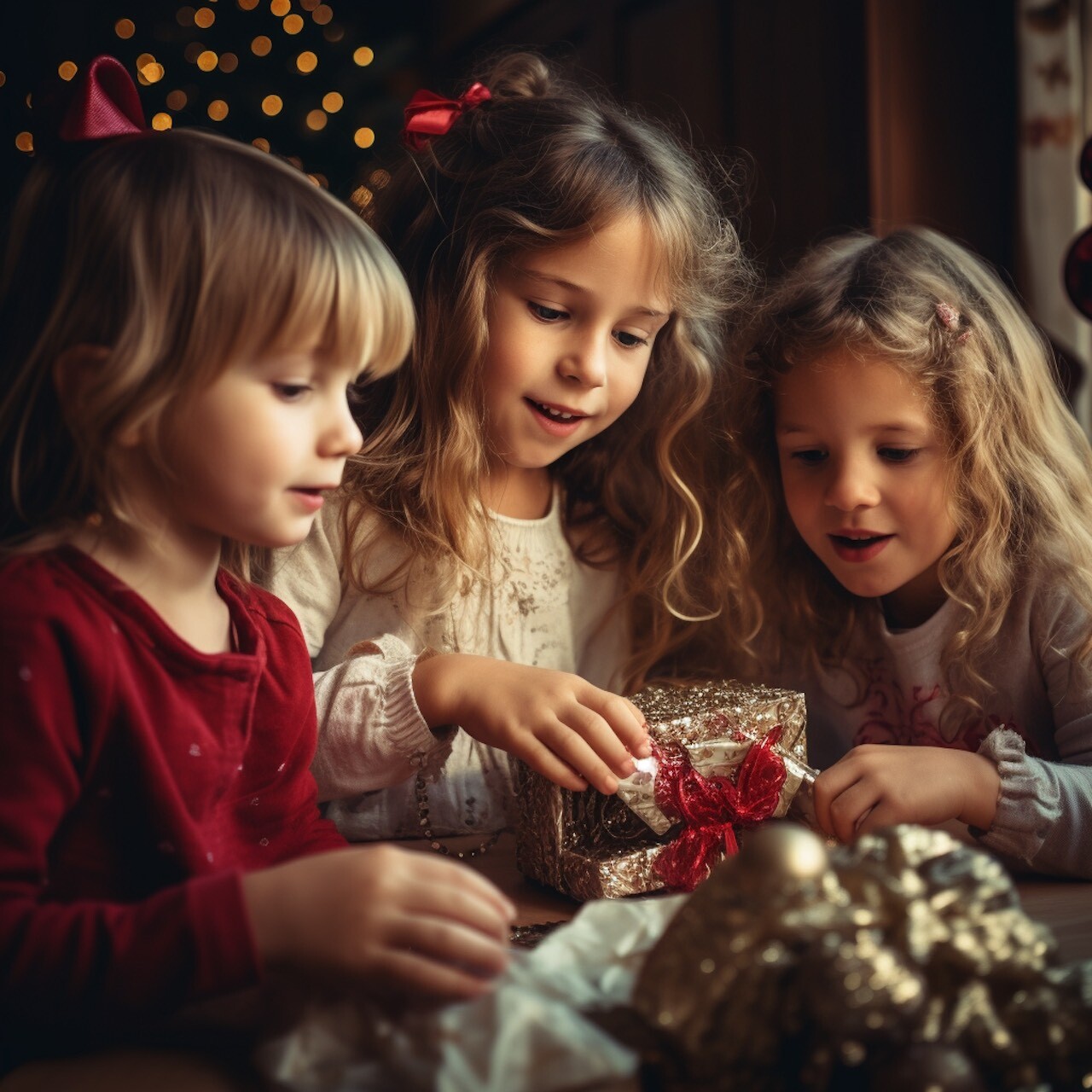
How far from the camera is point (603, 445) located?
1325mm

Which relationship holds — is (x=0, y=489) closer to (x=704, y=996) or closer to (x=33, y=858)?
(x=33, y=858)

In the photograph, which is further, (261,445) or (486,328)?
(486,328)

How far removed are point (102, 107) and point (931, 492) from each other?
796 millimetres

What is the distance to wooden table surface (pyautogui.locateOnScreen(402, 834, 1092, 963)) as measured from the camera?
0.80 metres

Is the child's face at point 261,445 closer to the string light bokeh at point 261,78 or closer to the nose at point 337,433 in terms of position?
the nose at point 337,433

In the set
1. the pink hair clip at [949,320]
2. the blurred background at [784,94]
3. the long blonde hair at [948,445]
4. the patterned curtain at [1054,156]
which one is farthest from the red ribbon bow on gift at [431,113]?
the patterned curtain at [1054,156]

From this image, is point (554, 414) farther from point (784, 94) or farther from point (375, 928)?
point (784, 94)

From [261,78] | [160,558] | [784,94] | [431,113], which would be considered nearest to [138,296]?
[160,558]

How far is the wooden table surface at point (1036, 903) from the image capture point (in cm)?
80

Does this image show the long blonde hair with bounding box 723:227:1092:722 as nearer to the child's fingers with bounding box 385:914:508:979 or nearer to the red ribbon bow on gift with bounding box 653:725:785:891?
the red ribbon bow on gift with bounding box 653:725:785:891

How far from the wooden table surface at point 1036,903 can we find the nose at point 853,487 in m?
0.36

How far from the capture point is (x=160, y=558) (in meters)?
0.72

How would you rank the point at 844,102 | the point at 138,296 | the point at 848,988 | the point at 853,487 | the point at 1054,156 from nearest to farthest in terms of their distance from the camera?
the point at 848,988, the point at 138,296, the point at 853,487, the point at 1054,156, the point at 844,102

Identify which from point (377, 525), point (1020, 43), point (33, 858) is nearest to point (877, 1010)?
point (33, 858)
